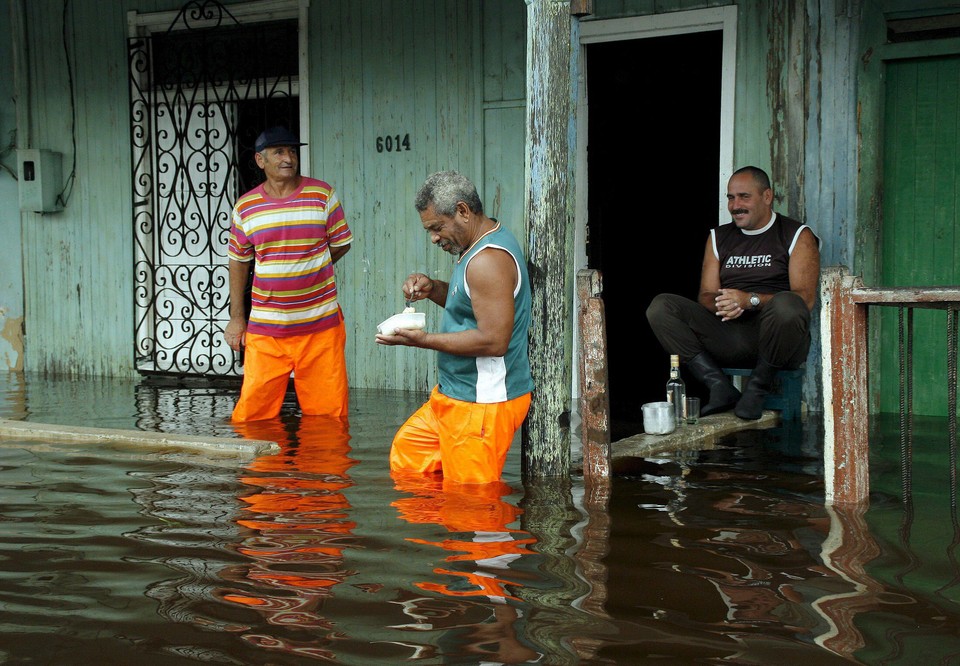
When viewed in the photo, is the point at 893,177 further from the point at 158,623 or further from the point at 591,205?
the point at 158,623

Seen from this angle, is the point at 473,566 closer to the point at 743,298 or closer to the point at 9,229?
the point at 743,298

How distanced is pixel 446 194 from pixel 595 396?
1.24 meters

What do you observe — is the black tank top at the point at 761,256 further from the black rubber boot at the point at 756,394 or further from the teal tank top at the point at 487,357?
the teal tank top at the point at 487,357

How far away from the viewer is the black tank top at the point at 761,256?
7066mm

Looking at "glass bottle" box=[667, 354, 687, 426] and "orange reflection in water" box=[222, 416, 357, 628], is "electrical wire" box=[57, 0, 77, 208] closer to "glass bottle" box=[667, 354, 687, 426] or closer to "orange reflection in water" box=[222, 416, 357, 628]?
"orange reflection in water" box=[222, 416, 357, 628]

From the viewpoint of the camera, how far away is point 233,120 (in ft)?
31.8

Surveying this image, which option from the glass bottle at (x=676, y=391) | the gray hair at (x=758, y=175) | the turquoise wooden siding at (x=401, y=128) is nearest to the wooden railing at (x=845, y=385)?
the glass bottle at (x=676, y=391)

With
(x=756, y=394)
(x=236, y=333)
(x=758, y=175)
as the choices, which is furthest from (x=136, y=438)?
(x=758, y=175)

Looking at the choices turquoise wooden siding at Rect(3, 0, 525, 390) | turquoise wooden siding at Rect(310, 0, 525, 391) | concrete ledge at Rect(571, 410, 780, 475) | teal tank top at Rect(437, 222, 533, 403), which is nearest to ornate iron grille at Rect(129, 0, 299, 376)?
turquoise wooden siding at Rect(3, 0, 525, 390)

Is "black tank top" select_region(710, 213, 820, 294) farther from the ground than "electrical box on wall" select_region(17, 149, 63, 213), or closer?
closer

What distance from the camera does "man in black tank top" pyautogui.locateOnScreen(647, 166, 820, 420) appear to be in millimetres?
6922

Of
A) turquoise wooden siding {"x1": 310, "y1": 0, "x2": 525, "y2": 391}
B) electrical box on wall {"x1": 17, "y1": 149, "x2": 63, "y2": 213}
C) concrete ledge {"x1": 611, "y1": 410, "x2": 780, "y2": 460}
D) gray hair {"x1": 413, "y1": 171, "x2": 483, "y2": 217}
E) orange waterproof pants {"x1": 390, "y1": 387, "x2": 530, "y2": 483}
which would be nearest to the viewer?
gray hair {"x1": 413, "y1": 171, "x2": 483, "y2": 217}

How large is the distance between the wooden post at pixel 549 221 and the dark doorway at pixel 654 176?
4947 millimetres

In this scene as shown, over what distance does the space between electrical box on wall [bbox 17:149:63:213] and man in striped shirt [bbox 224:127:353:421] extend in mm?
4214
